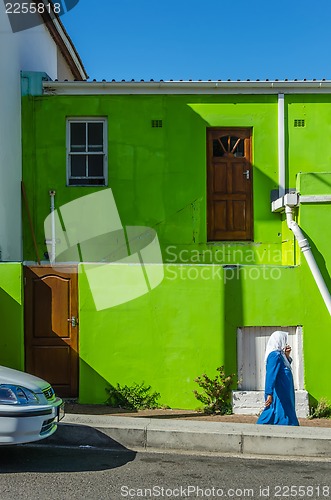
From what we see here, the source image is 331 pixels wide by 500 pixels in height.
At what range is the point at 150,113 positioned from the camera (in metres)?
14.9

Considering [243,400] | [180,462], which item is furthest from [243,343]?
[180,462]

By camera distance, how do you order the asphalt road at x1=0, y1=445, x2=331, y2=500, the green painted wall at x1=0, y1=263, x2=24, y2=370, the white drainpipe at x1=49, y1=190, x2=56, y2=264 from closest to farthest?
the asphalt road at x1=0, y1=445, x2=331, y2=500
the green painted wall at x1=0, y1=263, x2=24, y2=370
the white drainpipe at x1=49, y1=190, x2=56, y2=264

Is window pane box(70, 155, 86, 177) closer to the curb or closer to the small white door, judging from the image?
the small white door

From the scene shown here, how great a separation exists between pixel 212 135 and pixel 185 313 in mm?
4641

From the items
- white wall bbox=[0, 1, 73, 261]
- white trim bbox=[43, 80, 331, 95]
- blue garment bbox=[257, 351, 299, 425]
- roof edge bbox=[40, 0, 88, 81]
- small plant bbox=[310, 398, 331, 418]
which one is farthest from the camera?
roof edge bbox=[40, 0, 88, 81]

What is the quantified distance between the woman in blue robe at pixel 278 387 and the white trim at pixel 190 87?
6539mm

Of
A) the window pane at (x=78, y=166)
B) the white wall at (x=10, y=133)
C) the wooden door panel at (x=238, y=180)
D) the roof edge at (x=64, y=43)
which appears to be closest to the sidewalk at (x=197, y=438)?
the white wall at (x=10, y=133)

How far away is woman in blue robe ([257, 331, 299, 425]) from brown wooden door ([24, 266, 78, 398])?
11.1ft

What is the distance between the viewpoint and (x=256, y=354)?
12.0 m

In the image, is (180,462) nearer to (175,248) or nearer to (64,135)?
(175,248)

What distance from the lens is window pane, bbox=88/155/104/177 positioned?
49.0 ft

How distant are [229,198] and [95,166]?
2812 mm

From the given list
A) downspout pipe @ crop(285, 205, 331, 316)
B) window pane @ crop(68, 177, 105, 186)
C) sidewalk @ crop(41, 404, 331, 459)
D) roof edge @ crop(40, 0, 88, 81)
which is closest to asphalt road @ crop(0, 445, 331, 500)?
sidewalk @ crop(41, 404, 331, 459)

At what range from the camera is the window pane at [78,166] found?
14945mm
